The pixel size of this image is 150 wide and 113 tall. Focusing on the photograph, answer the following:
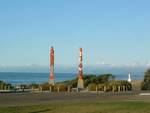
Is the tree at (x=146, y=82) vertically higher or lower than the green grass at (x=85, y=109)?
higher

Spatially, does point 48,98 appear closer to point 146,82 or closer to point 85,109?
point 85,109

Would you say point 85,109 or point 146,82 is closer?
point 85,109

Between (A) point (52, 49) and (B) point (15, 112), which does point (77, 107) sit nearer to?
(B) point (15, 112)

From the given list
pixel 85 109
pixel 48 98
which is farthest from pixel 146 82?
pixel 85 109

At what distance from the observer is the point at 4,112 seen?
29.4 metres

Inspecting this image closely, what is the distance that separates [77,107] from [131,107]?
3.31 metres

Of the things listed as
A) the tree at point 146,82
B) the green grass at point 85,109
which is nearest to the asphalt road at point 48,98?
the green grass at point 85,109

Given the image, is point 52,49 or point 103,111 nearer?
point 103,111

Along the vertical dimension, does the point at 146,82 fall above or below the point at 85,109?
above

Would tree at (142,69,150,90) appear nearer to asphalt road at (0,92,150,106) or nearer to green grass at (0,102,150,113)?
asphalt road at (0,92,150,106)

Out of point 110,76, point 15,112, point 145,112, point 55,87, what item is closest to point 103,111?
point 145,112

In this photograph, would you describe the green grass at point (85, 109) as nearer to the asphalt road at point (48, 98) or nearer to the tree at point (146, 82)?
the asphalt road at point (48, 98)

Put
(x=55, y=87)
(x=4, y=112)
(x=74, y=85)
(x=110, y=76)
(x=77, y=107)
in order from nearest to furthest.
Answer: (x=4, y=112) → (x=77, y=107) → (x=55, y=87) → (x=74, y=85) → (x=110, y=76)

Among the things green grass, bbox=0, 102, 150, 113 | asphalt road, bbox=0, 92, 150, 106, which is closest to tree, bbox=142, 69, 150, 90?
asphalt road, bbox=0, 92, 150, 106
